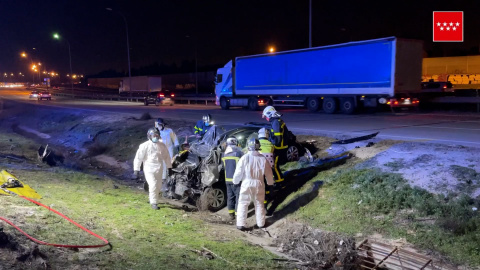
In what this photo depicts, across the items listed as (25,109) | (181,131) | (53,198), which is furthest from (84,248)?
(25,109)

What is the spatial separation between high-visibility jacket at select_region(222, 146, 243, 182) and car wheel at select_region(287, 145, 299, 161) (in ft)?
10.5

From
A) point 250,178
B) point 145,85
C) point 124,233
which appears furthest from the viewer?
point 145,85

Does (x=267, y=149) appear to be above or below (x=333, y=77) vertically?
below

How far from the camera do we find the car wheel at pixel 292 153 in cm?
1112

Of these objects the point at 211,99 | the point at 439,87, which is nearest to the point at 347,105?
the point at 439,87

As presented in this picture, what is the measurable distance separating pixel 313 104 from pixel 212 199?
1692 cm

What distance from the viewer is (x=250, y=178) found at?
25.1ft

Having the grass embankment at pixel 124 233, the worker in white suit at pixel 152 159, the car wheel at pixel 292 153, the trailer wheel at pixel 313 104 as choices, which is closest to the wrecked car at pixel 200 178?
the grass embankment at pixel 124 233

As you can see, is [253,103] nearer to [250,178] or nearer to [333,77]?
[333,77]

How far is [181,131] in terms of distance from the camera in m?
17.2

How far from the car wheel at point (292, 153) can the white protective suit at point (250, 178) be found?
3384mm

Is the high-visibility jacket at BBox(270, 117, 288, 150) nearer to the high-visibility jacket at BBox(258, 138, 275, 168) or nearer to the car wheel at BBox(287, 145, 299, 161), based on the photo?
the high-visibility jacket at BBox(258, 138, 275, 168)

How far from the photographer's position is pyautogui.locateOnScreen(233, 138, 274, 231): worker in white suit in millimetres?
7602

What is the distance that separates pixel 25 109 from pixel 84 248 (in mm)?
35917
